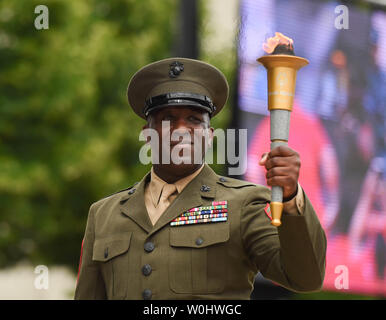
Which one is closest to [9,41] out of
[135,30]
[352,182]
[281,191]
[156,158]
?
[135,30]

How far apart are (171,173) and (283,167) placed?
2.57ft

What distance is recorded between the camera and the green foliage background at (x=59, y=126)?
12141mm

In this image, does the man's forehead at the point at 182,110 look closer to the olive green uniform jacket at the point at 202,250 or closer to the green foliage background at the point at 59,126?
the olive green uniform jacket at the point at 202,250

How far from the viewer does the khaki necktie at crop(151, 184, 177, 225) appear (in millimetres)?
3512

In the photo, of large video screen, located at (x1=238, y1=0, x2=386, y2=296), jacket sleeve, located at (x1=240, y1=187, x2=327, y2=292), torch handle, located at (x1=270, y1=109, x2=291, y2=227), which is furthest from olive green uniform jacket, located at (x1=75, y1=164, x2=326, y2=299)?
large video screen, located at (x1=238, y1=0, x2=386, y2=296)

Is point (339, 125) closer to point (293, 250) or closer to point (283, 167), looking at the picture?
point (293, 250)

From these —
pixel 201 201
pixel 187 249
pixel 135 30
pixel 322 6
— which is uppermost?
pixel 135 30

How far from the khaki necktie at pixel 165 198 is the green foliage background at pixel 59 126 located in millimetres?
8587

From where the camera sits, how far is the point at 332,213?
9.66 metres

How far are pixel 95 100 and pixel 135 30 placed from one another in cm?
288

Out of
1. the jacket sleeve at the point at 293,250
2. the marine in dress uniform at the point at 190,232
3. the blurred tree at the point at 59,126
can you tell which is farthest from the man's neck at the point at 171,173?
the blurred tree at the point at 59,126

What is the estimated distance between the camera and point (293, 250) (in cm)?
296

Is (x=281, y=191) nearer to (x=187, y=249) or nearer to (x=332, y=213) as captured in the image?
(x=187, y=249)

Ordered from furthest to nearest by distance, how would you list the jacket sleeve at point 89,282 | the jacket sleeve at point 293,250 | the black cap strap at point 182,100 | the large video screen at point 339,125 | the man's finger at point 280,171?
the large video screen at point 339,125, the jacket sleeve at point 89,282, the black cap strap at point 182,100, the jacket sleeve at point 293,250, the man's finger at point 280,171
